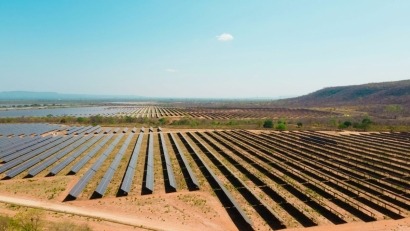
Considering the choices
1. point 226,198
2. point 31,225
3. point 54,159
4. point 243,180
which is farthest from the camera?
point 54,159

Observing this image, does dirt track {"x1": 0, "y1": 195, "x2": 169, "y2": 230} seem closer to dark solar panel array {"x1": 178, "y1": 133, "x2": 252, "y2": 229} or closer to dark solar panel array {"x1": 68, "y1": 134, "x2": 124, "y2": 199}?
dark solar panel array {"x1": 68, "y1": 134, "x2": 124, "y2": 199}

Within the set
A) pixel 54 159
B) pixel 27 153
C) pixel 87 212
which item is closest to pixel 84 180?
A: pixel 87 212

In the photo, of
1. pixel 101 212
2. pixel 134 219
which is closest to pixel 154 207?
pixel 134 219

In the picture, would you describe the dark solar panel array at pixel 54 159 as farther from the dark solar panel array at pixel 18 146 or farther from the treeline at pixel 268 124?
the treeline at pixel 268 124

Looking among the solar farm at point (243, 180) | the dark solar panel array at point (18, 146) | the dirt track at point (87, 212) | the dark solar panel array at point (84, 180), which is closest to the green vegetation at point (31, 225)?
the dirt track at point (87, 212)

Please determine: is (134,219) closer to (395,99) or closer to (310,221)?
(310,221)

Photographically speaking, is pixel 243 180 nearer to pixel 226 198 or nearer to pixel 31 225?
pixel 226 198

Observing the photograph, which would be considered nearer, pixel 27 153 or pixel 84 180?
pixel 84 180

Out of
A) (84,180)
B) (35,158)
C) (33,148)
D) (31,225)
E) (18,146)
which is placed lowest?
(35,158)
